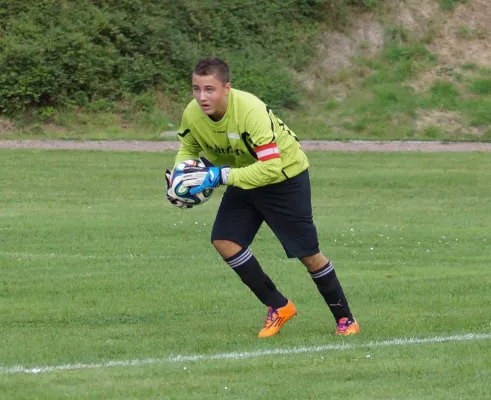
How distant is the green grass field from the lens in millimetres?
5879

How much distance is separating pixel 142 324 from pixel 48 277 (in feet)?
8.21

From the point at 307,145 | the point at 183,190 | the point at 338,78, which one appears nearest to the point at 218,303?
the point at 183,190

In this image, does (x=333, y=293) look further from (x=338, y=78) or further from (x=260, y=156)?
(x=338, y=78)

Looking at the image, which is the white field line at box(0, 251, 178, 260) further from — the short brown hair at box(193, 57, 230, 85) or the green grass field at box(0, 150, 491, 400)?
the short brown hair at box(193, 57, 230, 85)

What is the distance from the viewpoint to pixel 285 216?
7098 millimetres

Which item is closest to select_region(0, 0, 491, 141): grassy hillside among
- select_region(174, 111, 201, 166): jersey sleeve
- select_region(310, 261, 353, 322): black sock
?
select_region(174, 111, 201, 166): jersey sleeve

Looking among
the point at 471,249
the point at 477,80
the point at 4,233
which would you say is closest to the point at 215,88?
the point at 471,249

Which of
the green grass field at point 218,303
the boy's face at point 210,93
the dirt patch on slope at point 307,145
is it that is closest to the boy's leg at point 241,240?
the green grass field at point 218,303

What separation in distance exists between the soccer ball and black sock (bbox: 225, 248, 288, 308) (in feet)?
1.76

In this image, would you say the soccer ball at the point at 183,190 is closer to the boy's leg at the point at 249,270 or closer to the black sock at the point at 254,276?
the boy's leg at the point at 249,270

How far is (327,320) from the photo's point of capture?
311 inches

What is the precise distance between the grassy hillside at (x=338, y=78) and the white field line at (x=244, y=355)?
1947 centimetres

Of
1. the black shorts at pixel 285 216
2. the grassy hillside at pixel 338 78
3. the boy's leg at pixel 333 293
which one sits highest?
the black shorts at pixel 285 216

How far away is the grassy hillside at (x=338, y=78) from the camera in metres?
27.4
